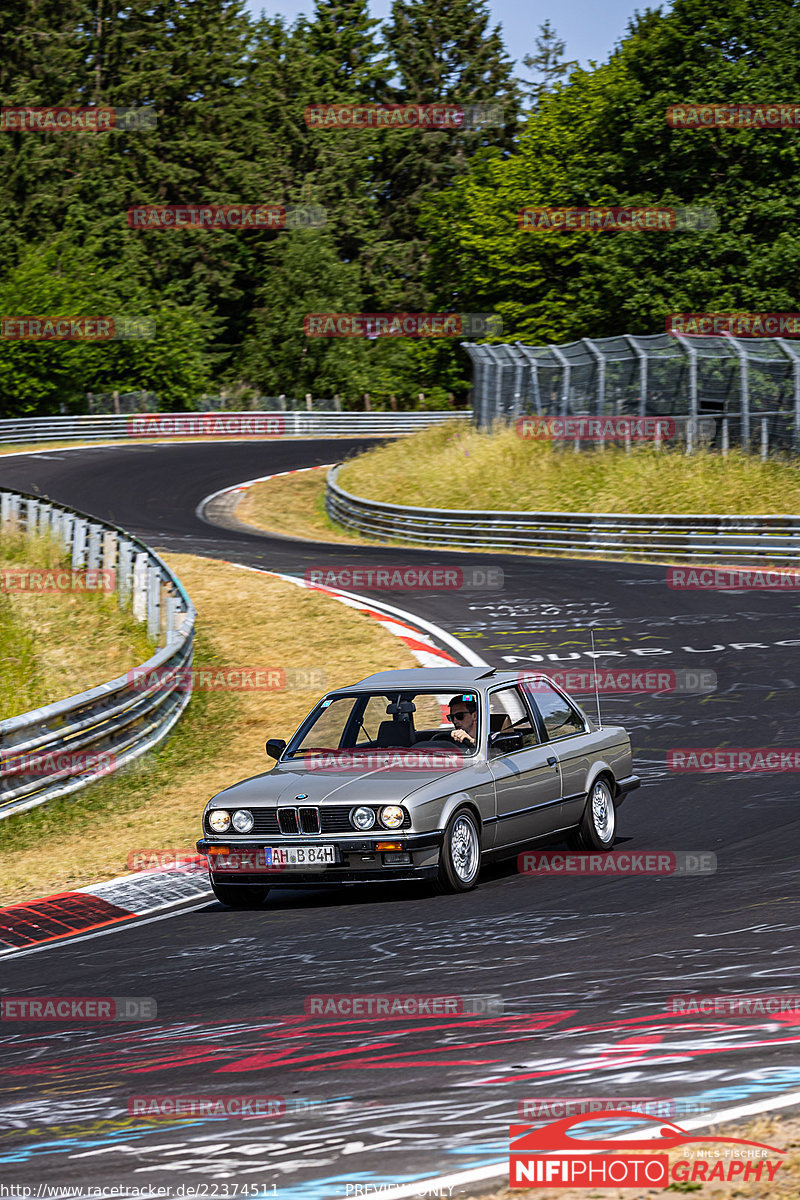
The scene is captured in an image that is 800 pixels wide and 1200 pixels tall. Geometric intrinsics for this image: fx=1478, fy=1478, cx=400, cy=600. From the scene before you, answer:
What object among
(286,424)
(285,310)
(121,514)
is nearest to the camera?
(121,514)

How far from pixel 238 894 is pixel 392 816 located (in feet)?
4.21

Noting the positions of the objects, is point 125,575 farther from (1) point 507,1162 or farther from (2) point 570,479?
(2) point 570,479

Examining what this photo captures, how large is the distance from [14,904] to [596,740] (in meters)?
4.15

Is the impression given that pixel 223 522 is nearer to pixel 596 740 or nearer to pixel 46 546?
pixel 46 546

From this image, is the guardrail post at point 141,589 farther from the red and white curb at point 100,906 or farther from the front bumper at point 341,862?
the front bumper at point 341,862

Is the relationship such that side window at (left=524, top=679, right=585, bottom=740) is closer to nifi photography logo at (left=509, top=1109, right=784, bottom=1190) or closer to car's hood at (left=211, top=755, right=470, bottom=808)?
car's hood at (left=211, top=755, right=470, bottom=808)

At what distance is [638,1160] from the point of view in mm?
3975

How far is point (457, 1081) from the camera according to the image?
4961mm

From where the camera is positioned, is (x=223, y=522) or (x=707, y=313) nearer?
(x=223, y=522)

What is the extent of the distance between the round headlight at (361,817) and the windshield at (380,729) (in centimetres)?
93

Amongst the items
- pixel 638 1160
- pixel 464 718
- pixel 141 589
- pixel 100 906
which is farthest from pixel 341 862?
pixel 141 589

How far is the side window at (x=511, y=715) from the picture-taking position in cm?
988

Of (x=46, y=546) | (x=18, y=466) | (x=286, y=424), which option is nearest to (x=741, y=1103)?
(x=46, y=546)

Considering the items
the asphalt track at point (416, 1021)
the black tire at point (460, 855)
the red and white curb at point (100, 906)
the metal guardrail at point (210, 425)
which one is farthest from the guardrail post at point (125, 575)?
the metal guardrail at point (210, 425)
